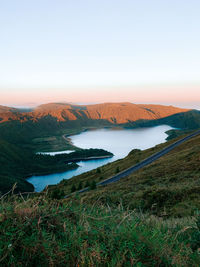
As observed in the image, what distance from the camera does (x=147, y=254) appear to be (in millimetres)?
2334

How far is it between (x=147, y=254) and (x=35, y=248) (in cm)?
131

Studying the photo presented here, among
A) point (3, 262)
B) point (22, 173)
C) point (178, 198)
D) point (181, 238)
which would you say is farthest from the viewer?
point (22, 173)

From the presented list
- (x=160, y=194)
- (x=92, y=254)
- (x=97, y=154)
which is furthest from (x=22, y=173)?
(x=92, y=254)

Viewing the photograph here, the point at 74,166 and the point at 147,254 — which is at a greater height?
the point at 147,254

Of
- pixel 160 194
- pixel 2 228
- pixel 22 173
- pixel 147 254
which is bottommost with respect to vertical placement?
pixel 22 173

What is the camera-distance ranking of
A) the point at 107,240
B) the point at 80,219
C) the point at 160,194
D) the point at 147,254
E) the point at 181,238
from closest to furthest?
the point at 147,254
the point at 107,240
the point at 80,219
the point at 181,238
the point at 160,194

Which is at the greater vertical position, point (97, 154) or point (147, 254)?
point (147, 254)

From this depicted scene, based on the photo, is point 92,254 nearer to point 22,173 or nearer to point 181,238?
point 181,238

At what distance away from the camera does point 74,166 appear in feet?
463

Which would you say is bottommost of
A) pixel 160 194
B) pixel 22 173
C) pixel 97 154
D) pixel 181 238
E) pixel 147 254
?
pixel 22 173

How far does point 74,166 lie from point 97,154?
87.9ft

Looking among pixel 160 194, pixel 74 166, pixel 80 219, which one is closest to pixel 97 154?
pixel 74 166

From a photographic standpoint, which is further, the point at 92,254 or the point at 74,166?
the point at 74,166

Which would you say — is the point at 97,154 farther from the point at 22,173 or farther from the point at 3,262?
the point at 3,262
